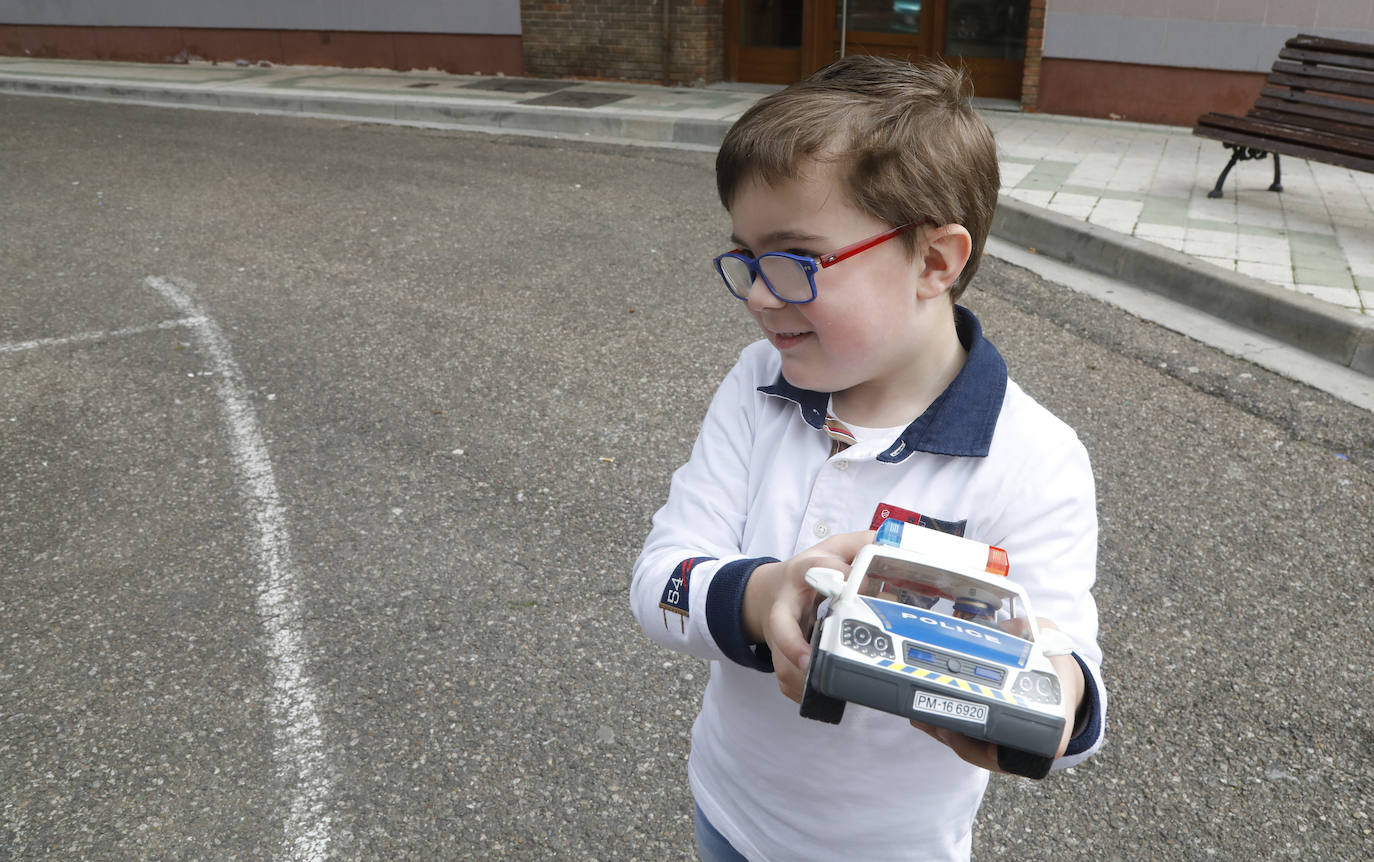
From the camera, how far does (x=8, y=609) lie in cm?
313

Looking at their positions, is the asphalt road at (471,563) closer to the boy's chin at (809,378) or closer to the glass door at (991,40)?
the boy's chin at (809,378)

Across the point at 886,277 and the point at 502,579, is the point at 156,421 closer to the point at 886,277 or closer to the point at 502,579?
the point at 502,579

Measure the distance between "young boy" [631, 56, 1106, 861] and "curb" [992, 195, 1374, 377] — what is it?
4498mm

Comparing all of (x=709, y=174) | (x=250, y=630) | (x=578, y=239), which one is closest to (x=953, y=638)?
(x=250, y=630)

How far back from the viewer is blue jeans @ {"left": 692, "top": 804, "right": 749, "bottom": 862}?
4.85 ft

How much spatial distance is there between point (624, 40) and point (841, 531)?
41.9 ft

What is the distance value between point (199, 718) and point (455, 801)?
0.76 metres

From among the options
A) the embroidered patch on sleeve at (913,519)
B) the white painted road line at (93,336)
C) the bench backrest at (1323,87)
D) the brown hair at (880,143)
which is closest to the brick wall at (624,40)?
the bench backrest at (1323,87)

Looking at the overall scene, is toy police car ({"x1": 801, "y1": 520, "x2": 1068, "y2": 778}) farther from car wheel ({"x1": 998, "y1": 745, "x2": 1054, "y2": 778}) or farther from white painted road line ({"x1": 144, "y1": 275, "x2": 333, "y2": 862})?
white painted road line ({"x1": 144, "y1": 275, "x2": 333, "y2": 862})

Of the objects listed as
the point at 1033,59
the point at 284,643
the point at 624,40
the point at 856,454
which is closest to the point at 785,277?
the point at 856,454

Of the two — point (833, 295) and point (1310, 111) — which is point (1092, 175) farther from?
point (833, 295)

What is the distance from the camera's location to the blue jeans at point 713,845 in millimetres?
1479

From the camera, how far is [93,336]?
518 cm

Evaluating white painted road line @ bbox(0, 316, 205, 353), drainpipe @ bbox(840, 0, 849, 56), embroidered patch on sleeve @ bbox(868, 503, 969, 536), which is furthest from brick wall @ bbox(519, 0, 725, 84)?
embroidered patch on sleeve @ bbox(868, 503, 969, 536)
